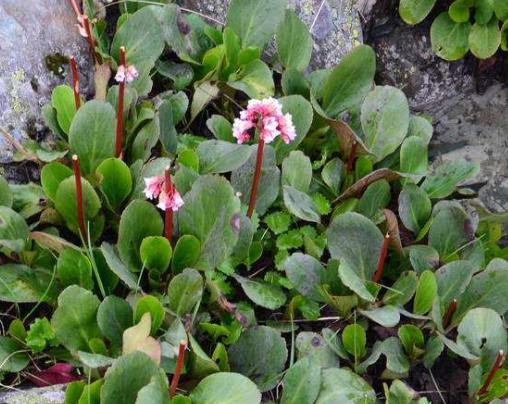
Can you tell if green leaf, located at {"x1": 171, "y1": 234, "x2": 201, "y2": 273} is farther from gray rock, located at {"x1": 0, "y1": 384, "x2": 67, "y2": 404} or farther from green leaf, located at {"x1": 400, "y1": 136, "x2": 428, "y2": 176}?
green leaf, located at {"x1": 400, "y1": 136, "x2": 428, "y2": 176}

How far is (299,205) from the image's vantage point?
2.21 m

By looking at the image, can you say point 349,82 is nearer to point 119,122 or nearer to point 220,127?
point 220,127

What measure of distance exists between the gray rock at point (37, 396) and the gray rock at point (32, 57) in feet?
2.34

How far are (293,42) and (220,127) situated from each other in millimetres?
425

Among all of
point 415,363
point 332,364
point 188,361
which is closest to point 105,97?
point 188,361

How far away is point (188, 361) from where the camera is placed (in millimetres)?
1908

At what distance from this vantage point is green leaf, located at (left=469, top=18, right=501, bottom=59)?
274 centimetres

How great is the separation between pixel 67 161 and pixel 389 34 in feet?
4.60

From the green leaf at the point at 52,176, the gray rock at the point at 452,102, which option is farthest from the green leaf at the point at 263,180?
the gray rock at the point at 452,102

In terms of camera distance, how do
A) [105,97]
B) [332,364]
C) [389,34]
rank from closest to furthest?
[332,364] → [105,97] → [389,34]

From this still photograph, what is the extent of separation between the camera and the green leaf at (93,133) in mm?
2119

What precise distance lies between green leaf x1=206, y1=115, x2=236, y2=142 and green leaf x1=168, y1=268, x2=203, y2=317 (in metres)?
0.59

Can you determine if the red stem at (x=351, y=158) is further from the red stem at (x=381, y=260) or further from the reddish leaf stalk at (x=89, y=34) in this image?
the reddish leaf stalk at (x=89, y=34)

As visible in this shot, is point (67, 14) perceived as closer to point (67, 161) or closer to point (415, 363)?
point (67, 161)
